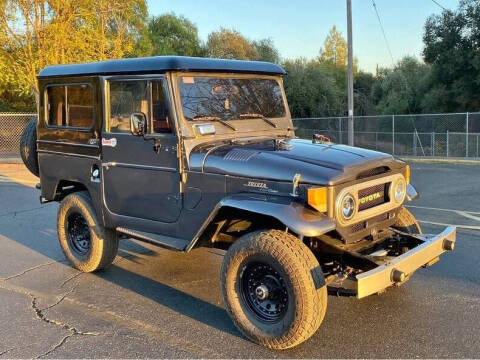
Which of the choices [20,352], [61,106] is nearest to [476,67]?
[61,106]

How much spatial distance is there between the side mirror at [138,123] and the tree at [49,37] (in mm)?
14835

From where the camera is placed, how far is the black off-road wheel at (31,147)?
6.20 m

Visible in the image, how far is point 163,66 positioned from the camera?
4.43 meters

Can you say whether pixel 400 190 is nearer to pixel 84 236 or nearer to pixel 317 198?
pixel 317 198

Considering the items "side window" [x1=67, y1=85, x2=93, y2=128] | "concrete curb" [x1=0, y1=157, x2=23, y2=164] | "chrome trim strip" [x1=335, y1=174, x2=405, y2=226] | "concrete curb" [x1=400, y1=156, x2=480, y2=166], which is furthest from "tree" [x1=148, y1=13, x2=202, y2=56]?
"chrome trim strip" [x1=335, y1=174, x2=405, y2=226]

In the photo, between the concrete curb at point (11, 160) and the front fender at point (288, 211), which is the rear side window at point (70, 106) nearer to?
the front fender at point (288, 211)

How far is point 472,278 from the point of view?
506 centimetres

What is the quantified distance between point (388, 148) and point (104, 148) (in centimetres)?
1769

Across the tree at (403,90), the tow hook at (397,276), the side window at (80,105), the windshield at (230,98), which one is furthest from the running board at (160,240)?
the tree at (403,90)

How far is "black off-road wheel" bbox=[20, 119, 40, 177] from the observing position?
20.3 ft

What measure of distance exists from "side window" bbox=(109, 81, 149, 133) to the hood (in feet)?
2.70

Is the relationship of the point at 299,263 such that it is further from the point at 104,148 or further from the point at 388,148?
the point at 388,148

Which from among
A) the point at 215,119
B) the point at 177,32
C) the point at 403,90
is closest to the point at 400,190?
the point at 215,119

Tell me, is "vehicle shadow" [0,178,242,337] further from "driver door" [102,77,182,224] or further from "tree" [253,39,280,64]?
"tree" [253,39,280,64]
